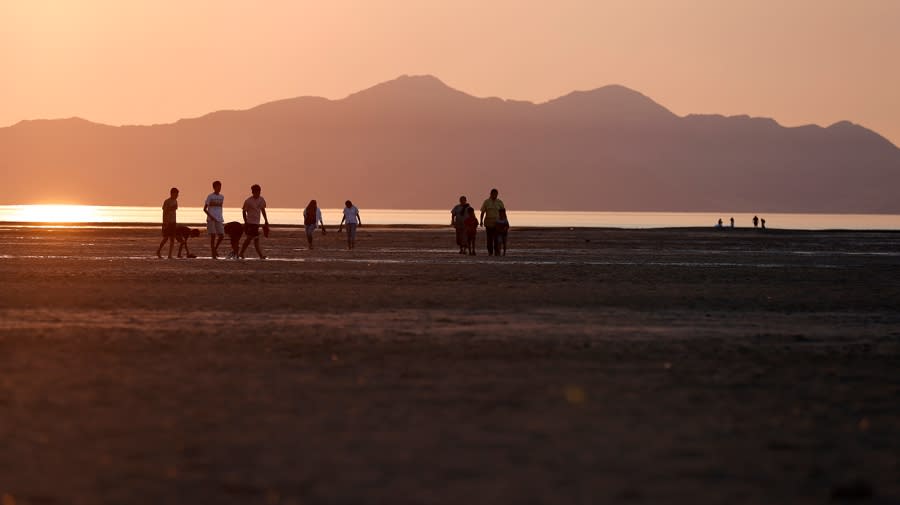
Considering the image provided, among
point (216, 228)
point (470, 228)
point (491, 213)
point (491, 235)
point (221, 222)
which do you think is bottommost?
point (491, 235)

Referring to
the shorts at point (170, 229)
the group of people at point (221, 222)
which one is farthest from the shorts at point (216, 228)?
the shorts at point (170, 229)

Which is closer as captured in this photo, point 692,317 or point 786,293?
point 692,317

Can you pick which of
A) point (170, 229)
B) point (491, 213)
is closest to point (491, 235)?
point (491, 213)

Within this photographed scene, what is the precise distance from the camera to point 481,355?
12844 mm

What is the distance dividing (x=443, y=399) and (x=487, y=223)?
27.5 metres

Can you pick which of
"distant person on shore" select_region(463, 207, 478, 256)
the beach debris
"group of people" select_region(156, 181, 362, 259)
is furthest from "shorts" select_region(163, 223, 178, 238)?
the beach debris

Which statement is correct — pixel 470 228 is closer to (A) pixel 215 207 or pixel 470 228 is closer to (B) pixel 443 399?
(A) pixel 215 207

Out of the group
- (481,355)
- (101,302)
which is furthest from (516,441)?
(101,302)

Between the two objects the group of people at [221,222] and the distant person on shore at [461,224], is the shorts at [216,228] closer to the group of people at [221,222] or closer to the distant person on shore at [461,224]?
the group of people at [221,222]

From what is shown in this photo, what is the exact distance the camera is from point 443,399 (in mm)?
10008

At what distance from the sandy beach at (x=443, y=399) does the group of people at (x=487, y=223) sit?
15919mm

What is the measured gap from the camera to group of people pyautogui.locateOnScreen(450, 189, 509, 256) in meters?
36.8

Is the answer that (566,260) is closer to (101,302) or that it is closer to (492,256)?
(492,256)

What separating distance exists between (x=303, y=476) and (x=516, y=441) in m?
1.53
